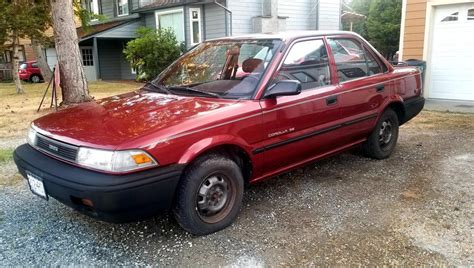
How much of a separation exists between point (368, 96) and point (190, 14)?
533 inches

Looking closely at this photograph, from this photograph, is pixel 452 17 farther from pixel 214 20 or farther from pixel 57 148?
pixel 57 148

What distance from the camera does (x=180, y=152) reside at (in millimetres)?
3047

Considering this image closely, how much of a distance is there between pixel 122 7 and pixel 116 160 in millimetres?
21082

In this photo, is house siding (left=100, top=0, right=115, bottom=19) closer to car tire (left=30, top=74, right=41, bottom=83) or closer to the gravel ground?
car tire (left=30, top=74, right=41, bottom=83)

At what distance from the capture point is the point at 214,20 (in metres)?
16.4

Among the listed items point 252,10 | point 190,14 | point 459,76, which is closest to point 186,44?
point 190,14

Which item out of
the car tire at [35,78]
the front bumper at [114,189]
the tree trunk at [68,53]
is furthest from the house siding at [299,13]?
the front bumper at [114,189]

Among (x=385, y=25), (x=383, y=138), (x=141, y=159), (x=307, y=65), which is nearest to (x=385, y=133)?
(x=383, y=138)

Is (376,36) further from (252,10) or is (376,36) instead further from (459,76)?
(459,76)

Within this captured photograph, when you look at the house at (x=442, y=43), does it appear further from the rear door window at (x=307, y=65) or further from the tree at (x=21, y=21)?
the tree at (x=21, y=21)

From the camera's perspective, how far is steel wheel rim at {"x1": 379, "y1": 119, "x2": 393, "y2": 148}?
5.27 m

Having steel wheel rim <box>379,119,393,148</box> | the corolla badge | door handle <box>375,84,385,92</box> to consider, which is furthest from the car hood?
steel wheel rim <box>379,119,393,148</box>

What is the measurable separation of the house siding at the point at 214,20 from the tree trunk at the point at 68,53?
8208mm

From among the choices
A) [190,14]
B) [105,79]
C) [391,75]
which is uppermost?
[190,14]
